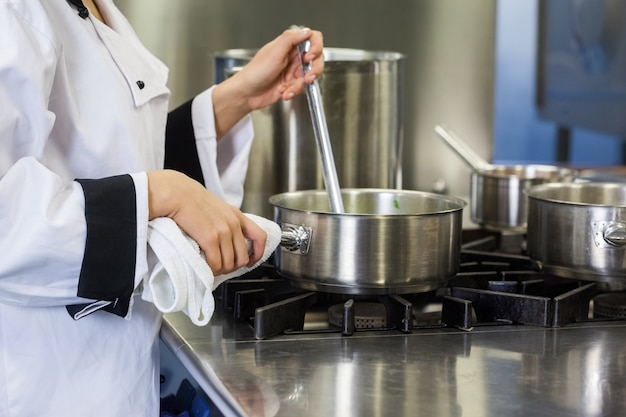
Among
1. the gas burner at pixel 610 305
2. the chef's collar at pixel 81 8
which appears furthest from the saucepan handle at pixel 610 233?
the chef's collar at pixel 81 8

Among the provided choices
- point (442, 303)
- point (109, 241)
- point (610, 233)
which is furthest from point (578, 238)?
point (109, 241)

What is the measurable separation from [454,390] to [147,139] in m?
0.43

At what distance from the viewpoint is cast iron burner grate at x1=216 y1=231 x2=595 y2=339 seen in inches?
37.8

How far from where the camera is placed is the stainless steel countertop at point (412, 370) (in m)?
0.73

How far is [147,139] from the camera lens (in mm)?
988

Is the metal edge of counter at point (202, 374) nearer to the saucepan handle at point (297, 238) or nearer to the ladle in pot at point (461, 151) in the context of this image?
the saucepan handle at point (297, 238)

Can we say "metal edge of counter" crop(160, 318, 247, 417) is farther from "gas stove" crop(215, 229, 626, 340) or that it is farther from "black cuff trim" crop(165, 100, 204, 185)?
"black cuff trim" crop(165, 100, 204, 185)

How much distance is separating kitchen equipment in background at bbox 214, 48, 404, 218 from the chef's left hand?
102 mm

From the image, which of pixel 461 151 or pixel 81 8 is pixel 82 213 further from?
pixel 461 151

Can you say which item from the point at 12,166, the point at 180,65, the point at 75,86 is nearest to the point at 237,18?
the point at 180,65

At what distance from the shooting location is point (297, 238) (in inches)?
38.6

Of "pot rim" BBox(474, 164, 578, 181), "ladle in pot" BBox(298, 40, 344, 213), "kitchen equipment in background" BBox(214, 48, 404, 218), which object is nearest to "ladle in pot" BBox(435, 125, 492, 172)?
"pot rim" BBox(474, 164, 578, 181)

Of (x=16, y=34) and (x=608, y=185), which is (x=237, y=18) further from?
(x=16, y=34)

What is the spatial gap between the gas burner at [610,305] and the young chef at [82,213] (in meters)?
0.45
